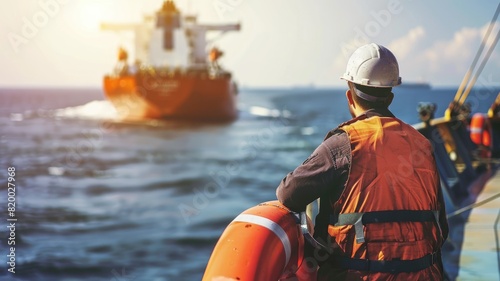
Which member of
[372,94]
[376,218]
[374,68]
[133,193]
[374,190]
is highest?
[374,68]

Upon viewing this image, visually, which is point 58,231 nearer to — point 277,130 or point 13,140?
point 13,140

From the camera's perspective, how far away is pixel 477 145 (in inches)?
417

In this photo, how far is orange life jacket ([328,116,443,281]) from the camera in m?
2.60

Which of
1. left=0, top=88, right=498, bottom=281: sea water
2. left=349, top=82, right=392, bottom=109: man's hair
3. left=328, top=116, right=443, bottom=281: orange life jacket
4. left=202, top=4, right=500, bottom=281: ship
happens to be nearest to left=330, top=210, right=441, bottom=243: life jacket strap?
left=328, top=116, right=443, bottom=281: orange life jacket

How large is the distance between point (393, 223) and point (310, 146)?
1324 inches

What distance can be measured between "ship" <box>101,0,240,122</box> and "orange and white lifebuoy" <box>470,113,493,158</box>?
117 ft

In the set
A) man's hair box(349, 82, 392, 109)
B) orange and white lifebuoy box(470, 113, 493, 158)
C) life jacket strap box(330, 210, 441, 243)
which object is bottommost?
orange and white lifebuoy box(470, 113, 493, 158)

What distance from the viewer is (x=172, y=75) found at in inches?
1797

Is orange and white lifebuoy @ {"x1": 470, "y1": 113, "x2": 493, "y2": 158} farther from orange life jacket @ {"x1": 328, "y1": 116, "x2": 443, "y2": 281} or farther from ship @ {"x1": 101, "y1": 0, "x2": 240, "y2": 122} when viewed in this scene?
ship @ {"x1": 101, "y1": 0, "x2": 240, "y2": 122}

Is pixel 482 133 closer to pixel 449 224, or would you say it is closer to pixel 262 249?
pixel 449 224

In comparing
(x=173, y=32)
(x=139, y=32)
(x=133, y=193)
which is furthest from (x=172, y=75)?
(x=133, y=193)

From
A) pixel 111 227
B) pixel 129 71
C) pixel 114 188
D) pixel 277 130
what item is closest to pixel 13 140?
pixel 129 71

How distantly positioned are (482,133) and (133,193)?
12844 millimetres

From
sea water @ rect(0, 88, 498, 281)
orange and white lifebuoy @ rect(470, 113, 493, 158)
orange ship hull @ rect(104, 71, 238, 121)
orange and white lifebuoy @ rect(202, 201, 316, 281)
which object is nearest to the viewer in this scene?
orange and white lifebuoy @ rect(202, 201, 316, 281)
